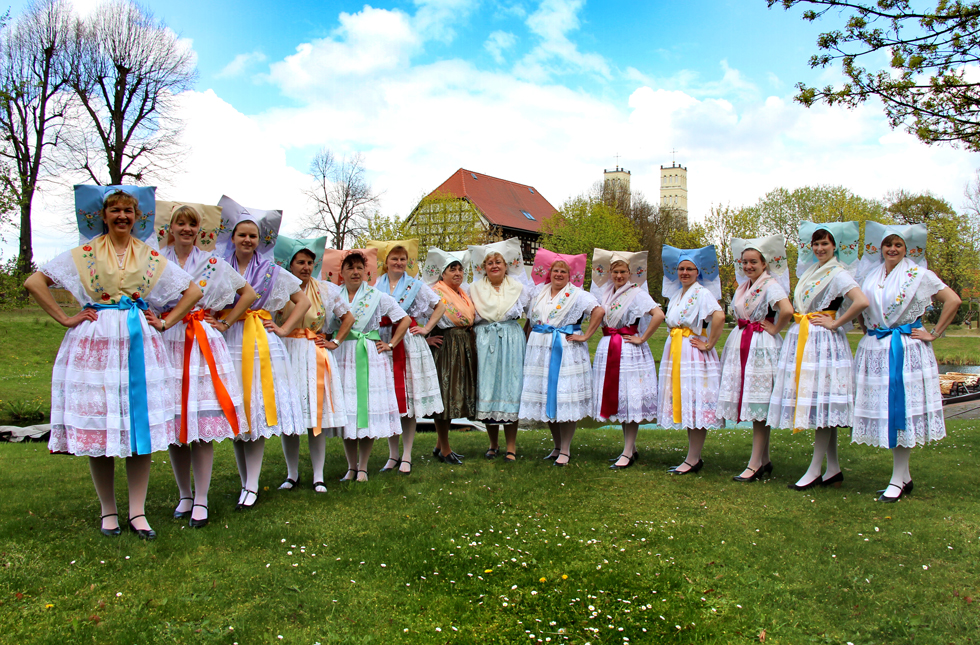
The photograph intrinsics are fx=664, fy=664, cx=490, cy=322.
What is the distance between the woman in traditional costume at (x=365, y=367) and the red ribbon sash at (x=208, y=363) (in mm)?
1293

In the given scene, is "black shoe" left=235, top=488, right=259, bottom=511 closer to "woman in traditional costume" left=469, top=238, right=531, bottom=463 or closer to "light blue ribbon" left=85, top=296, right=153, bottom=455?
"light blue ribbon" left=85, top=296, right=153, bottom=455

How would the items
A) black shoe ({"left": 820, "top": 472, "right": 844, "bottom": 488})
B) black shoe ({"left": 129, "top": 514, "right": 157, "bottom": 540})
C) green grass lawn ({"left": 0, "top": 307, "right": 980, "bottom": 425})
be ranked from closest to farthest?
black shoe ({"left": 129, "top": 514, "right": 157, "bottom": 540}), black shoe ({"left": 820, "top": 472, "right": 844, "bottom": 488}), green grass lawn ({"left": 0, "top": 307, "right": 980, "bottom": 425})

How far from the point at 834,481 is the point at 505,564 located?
3422 millimetres

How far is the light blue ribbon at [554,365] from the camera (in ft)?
21.5

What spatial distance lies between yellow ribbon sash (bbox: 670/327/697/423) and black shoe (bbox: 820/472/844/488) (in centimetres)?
128

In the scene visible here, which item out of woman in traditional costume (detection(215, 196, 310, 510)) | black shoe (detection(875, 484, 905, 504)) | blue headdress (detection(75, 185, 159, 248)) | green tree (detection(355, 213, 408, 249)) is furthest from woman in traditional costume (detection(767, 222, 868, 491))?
green tree (detection(355, 213, 408, 249))

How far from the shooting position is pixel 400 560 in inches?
152

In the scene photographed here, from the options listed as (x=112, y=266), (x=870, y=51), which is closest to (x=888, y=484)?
(x=870, y=51)

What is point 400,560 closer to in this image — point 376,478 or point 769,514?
point 376,478

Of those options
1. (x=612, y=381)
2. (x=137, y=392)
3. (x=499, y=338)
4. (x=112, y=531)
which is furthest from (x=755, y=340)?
(x=112, y=531)

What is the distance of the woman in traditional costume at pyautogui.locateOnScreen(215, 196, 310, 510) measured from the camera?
480 cm

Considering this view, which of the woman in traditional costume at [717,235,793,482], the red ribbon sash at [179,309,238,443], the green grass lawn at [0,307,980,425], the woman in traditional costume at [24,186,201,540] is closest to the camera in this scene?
the woman in traditional costume at [24,186,201,540]

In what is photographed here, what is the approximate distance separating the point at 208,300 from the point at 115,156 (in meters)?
22.0

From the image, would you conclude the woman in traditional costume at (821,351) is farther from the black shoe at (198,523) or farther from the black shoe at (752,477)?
the black shoe at (198,523)
